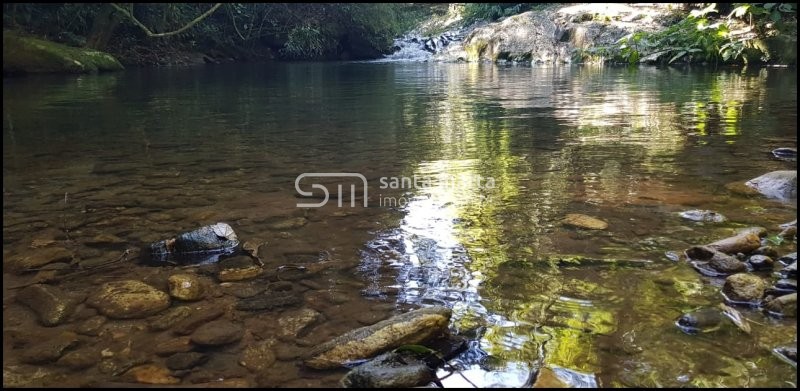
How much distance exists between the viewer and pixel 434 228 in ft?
10.0

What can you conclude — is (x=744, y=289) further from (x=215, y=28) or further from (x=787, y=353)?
(x=215, y=28)

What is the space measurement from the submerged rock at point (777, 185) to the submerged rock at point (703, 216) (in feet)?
1.86

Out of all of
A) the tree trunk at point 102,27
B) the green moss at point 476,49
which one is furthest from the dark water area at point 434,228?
the green moss at point 476,49

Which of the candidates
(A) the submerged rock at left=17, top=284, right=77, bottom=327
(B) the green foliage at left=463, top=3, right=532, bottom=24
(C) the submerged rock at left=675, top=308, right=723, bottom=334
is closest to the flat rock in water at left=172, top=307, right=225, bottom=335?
(A) the submerged rock at left=17, top=284, right=77, bottom=327

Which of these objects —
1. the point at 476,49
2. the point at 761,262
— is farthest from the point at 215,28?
the point at 761,262

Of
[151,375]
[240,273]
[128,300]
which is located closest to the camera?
[151,375]

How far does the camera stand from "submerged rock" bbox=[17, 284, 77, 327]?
2172mm

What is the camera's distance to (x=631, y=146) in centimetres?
499

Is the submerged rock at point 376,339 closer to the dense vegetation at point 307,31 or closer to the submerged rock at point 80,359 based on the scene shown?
the submerged rock at point 80,359

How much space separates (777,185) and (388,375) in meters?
2.93

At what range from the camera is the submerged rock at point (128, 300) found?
2211mm

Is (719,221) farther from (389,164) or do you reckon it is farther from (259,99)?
(259,99)

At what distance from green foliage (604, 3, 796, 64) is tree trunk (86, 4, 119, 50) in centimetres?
1701

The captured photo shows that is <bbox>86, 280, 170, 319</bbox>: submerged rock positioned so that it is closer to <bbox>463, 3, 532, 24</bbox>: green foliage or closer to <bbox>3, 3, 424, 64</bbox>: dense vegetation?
<bbox>3, 3, 424, 64</bbox>: dense vegetation
